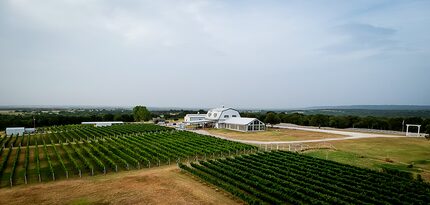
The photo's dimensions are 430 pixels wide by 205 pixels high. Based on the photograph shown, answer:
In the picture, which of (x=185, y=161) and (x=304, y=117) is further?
(x=304, y=117)

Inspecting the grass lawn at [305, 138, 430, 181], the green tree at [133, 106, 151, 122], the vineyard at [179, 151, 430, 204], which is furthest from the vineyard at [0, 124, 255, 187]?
the green tree at [133, 106, 151, 122]

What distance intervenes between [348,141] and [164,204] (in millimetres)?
41225

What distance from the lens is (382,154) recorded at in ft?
132

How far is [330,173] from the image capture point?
26609 millimetres

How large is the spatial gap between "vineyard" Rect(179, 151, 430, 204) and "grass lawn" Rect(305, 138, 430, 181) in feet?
21.9

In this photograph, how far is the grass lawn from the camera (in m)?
33.2

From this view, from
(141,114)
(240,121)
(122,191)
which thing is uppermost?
(141,114)

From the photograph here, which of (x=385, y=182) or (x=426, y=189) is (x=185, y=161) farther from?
(x=426, y=189)

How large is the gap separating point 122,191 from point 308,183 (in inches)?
598

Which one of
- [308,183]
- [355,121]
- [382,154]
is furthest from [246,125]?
[308,183]

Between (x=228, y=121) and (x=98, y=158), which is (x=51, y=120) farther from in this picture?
(x=98, y=158)

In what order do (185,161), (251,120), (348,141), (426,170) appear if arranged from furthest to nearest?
(251,120) → (348,141) → (185,161) → (426,170)

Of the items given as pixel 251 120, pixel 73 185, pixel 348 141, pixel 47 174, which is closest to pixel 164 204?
pixel 73 185

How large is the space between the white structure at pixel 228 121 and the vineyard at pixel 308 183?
3929 cm
